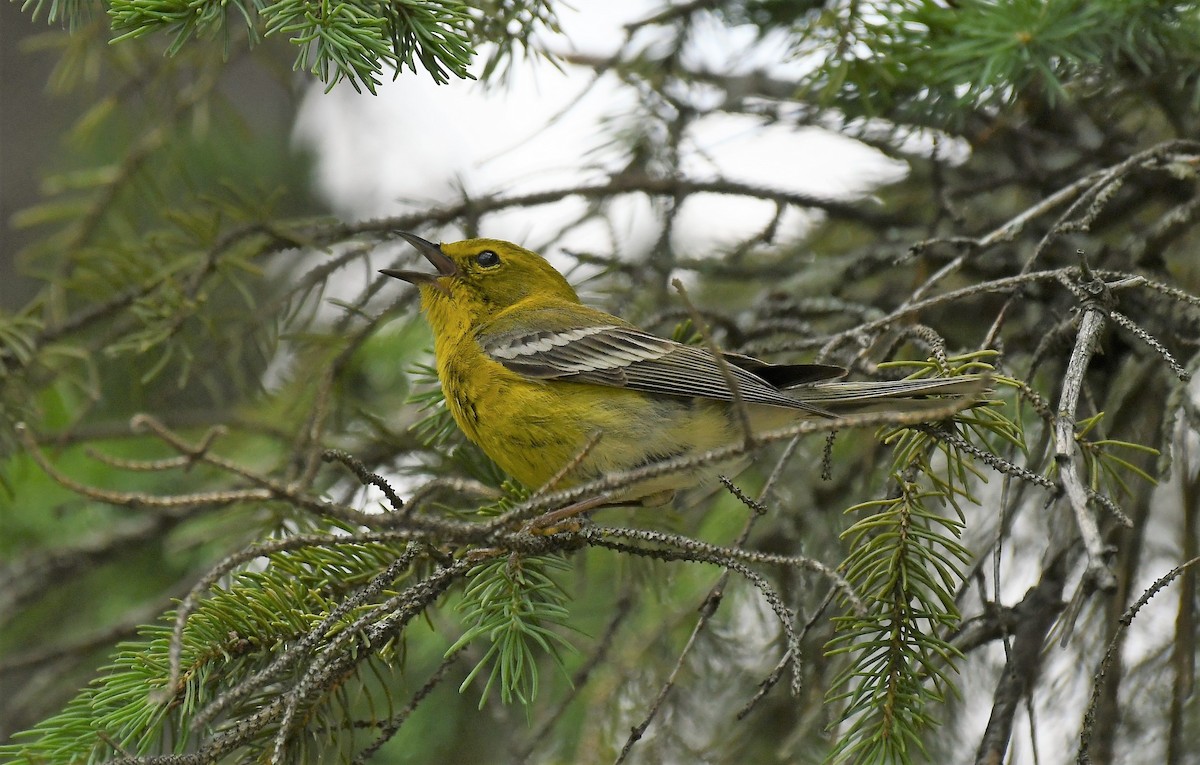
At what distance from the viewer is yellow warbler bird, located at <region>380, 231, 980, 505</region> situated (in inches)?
133

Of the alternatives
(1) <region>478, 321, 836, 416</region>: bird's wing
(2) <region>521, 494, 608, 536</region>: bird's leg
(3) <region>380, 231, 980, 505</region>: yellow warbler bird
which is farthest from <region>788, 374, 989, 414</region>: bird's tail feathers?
(2) <region>521, 494, 608, 536</region>: bird's leg

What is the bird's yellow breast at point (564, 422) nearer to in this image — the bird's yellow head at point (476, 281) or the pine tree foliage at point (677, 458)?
the pine tree foliage at point (677, 458)

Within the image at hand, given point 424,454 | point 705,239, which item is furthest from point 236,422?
point 705,239

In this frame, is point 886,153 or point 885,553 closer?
point 885,553

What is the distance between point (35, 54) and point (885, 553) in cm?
890

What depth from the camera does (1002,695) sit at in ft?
7.77

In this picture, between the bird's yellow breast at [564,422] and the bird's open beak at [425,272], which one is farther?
the bird's open beak at [425,272]

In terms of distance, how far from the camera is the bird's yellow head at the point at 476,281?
4.28 metres

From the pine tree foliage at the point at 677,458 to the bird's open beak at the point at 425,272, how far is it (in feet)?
0.29

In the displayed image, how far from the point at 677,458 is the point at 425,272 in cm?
147

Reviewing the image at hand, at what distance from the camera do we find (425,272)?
4.20 metres

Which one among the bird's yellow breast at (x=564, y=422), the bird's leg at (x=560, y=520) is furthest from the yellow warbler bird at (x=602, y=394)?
the bird's leg at (x=560, y=520)

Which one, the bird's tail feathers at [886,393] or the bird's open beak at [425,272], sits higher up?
the bird's open beak at [425,272]

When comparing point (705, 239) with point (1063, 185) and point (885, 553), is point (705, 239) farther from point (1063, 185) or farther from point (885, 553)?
point (885, 553)
